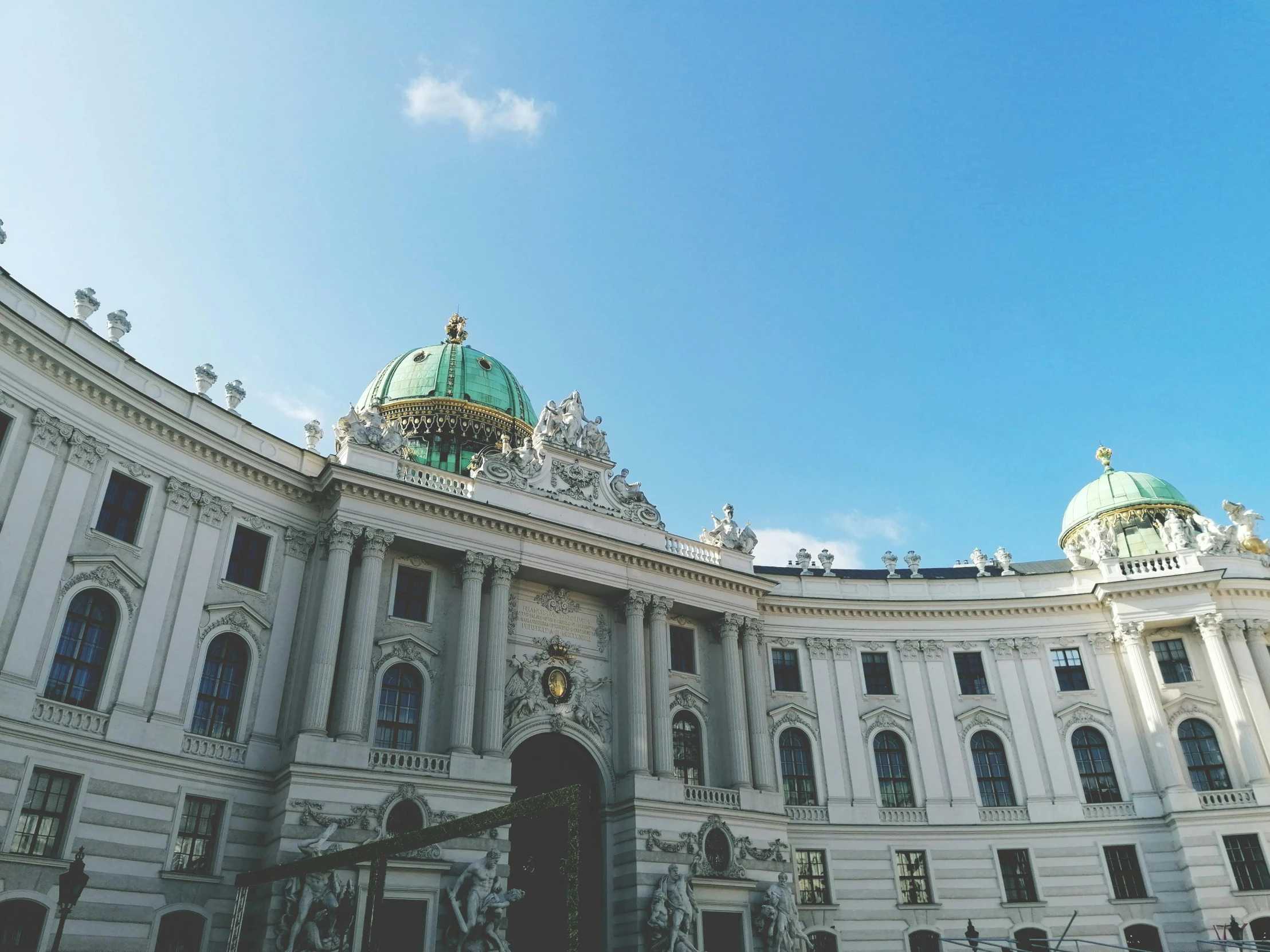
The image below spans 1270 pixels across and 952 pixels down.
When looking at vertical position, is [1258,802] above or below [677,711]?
below

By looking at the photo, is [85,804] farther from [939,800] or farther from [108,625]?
[939,800]

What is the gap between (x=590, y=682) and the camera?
35.5m

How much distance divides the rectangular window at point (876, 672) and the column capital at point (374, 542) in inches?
852

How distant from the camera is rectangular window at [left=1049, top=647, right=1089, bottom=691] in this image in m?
41.4

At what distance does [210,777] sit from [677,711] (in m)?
16.8

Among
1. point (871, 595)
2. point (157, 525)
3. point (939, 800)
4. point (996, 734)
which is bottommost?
point (939, 800)

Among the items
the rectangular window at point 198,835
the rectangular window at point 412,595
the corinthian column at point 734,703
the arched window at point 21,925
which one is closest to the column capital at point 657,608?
the corinthian column at point 734,703

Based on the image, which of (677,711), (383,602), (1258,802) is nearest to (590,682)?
(677,711)

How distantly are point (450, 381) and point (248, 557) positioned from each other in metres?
16.9

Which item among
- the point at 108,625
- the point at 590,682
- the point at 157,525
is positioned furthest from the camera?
the point at 590,682

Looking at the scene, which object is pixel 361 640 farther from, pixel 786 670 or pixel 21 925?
pixel 786 670

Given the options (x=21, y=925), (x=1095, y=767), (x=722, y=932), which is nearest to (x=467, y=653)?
(x=722, y=932)

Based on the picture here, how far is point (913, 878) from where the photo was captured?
37.7 meters

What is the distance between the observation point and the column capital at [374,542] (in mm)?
31562
